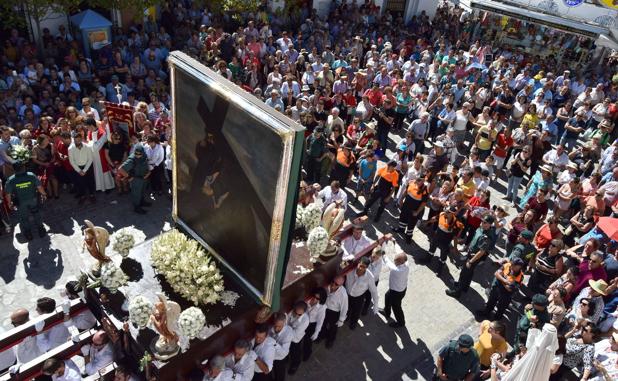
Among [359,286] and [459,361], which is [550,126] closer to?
[359,286]

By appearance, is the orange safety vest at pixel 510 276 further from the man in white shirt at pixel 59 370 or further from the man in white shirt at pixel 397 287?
the man in white shirt at pixel 59 370

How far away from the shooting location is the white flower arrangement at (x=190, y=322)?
19.9ft

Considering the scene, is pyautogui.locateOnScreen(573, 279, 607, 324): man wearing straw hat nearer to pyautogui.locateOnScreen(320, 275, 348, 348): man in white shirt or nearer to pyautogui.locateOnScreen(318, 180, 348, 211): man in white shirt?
pyautogui.locateOnScreen(320, 275, 348, 348): man in white shirt

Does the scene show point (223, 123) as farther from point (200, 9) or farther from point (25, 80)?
point (200, 9)

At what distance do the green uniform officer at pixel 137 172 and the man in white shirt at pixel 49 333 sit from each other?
429 centimetres

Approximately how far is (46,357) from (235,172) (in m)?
3.14

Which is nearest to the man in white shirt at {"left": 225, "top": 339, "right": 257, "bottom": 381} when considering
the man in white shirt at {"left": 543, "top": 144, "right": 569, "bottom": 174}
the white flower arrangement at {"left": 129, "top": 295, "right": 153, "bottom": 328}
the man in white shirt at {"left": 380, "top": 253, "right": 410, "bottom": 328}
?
the white flower arrangement at {"left": 129, "top": 295, "right": 153, "bottom": 328}

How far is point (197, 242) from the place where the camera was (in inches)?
293

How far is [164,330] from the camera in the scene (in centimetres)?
601

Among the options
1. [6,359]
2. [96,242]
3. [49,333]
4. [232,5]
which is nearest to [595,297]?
[96,242]

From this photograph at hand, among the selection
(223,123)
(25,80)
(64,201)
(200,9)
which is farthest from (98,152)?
(200,9)

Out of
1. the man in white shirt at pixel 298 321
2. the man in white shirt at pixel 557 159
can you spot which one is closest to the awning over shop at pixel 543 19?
the man in white shirt at pixel 557 159

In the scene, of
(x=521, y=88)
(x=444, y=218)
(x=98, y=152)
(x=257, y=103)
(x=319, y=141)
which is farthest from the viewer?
(x=521, y=88)

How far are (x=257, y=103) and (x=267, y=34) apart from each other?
13.5 meters
